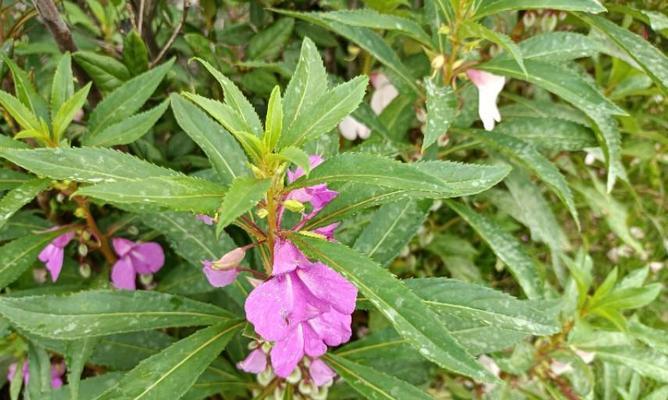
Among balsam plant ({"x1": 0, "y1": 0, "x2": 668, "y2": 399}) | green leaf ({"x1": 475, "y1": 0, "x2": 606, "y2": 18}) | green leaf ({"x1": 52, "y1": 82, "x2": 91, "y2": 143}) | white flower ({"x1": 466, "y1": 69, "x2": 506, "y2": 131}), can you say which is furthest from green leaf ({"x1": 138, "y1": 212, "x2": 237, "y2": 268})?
green leaf ({"x1": 475, "y1": 0, "x2": 606, "y2": 18})

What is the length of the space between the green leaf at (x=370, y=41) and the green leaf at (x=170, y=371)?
2.00 feet

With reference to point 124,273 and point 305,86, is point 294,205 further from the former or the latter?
point 124,273

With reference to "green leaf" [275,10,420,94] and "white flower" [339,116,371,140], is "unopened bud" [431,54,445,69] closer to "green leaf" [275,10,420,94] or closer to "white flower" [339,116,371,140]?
"green leaf" [275,10,420,94]

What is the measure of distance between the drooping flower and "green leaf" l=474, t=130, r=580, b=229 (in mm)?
627

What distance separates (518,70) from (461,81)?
11.3 inches

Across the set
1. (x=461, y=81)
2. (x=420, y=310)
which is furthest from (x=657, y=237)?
(x=420, y=310)

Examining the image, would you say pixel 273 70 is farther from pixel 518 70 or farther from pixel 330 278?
pixel 330 278

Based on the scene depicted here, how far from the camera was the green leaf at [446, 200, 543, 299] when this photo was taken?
1.26m

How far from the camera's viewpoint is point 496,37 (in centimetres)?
96

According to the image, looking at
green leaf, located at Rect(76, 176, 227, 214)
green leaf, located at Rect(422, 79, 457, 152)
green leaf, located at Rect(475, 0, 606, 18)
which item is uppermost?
green leaf, located at Rect(475, 0, 606, 18)

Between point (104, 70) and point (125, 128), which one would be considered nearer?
point (125, 128)

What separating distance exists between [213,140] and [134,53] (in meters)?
0.42

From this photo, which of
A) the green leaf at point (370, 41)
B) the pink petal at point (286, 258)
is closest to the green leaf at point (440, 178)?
the pink petal at point (286, 258)

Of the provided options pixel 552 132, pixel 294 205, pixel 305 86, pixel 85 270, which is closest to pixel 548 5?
pixel 552 132
